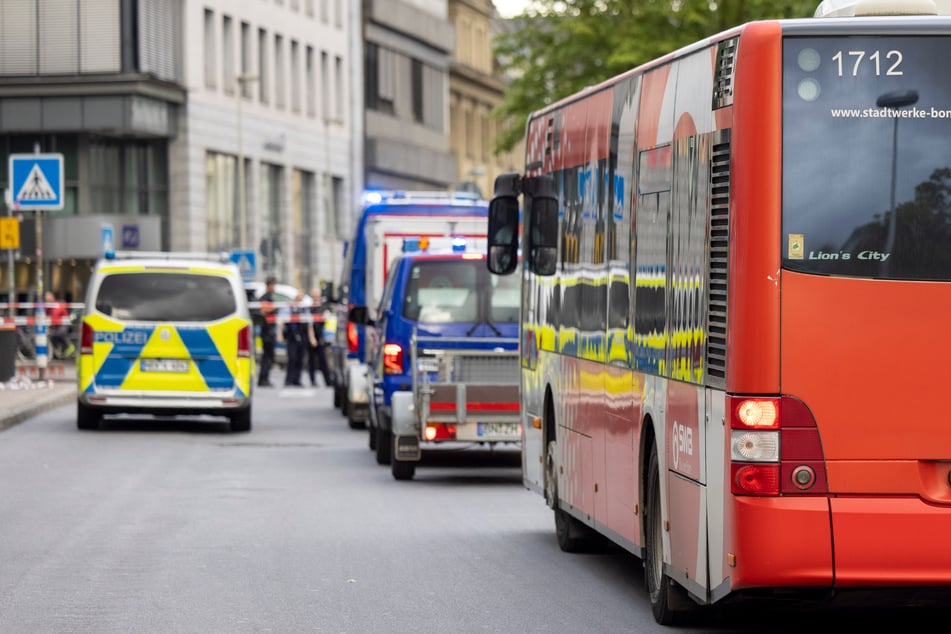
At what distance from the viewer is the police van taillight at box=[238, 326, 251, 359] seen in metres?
26.8

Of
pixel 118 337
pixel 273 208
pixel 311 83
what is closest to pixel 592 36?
pixel 118 337

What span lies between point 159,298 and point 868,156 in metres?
18.3

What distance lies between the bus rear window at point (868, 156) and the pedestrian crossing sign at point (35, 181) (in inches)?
1003

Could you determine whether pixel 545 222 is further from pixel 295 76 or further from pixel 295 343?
pixel 295 76

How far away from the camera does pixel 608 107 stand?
12.1 meters

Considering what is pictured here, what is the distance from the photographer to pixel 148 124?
64000mm

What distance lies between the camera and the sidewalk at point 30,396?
28033 millimetres

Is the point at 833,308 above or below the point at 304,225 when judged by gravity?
below

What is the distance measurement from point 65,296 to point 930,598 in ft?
186

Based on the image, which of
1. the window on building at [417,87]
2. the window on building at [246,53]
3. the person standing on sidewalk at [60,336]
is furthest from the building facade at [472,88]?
the person standing on sidewalk at [60,336]

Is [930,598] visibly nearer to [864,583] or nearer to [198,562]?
[864,583]

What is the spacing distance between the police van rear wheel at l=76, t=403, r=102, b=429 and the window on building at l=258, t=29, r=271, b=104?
4898 centimetres

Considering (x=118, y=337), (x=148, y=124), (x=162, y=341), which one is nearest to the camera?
(x=118, y=337)

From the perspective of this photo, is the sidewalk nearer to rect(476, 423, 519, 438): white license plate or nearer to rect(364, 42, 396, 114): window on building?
rect(476, 423, 519, 438): white license plate
